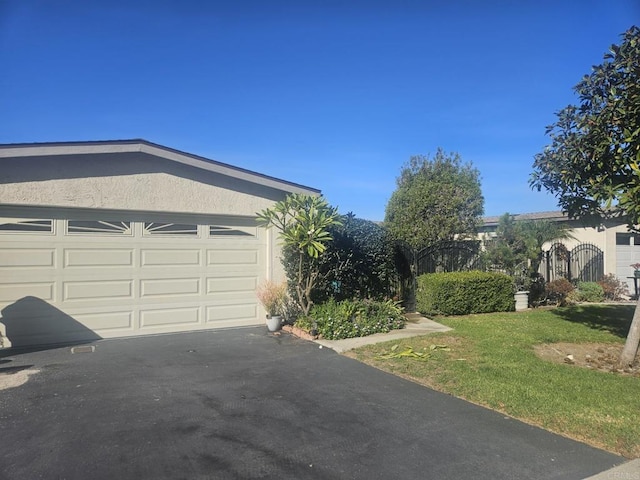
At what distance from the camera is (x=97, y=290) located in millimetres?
8945

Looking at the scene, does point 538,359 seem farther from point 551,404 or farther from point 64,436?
point 64,436

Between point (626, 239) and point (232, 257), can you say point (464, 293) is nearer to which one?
point (232, 257)

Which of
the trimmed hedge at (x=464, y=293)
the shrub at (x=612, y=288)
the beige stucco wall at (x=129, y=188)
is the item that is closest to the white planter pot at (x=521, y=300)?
the trimmed hedge at (x=464, y=293)

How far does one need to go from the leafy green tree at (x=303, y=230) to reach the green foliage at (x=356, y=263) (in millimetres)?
411

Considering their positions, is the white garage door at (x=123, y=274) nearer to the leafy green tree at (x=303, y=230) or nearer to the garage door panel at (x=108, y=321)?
the garage door panel at (x=108, y=321)

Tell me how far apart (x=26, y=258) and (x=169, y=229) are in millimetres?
2633

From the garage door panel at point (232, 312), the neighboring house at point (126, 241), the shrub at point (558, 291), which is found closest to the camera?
the neighboring house at point (126, 241)

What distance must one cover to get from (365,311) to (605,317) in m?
6.57

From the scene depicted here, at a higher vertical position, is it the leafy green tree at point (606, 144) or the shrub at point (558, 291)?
the leafy green tree at point (606, 144)

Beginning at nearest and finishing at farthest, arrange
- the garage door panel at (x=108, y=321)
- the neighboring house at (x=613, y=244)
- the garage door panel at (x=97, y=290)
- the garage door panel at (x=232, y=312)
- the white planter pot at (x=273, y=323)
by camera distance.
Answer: the garage door panel at (x=97, y=290), the garage door panel at (x=108, y=321), the white planter pot at (x=273, y=323), the garage door panel at (x=232, y=312), the neighboring house at (x=613, y=244)

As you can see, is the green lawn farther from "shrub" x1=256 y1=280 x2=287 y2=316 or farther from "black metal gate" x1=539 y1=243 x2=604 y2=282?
"black metal gate" x1=539 y1=243 x2=604 y2=282

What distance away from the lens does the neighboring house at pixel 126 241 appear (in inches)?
328

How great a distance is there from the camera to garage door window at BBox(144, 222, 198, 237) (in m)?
9.52

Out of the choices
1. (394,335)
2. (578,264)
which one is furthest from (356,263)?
(578,264)
